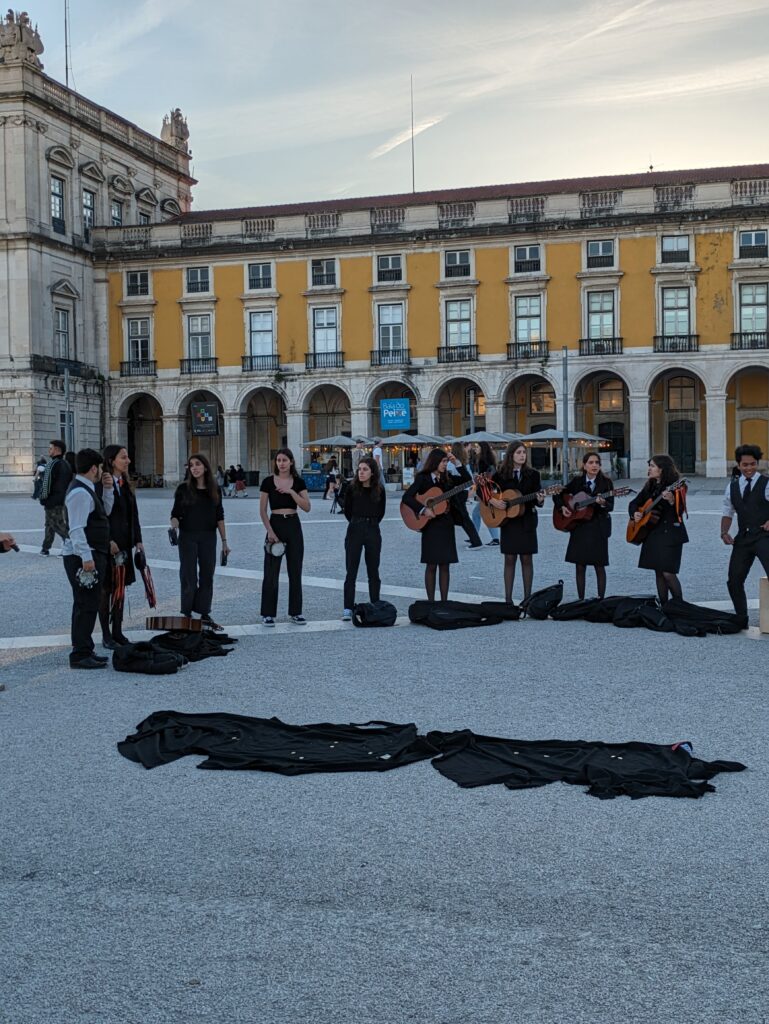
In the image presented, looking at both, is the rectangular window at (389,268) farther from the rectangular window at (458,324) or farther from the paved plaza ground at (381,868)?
the paved plaza ground at (381,868)

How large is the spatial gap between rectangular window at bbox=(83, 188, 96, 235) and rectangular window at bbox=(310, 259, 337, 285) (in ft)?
33.9

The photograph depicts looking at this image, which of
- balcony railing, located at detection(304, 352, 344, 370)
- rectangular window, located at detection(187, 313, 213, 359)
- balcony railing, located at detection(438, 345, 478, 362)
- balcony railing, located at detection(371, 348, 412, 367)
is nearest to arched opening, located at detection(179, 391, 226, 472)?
rectangular window, located at detection(187, 313, 213, 359)

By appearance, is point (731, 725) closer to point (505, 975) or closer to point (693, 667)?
point (693, 667)

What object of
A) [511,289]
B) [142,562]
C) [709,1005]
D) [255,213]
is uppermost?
[255,213]

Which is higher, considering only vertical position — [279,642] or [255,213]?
[255,213]

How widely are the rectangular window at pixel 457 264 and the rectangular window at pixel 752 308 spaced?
11.0m

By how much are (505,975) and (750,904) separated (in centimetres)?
101

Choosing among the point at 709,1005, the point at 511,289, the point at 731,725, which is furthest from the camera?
the point at 511,289

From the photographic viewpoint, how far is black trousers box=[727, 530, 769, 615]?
31.6 feet

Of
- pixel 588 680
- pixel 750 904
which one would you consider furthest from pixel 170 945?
pixel 588 680

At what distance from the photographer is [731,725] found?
628 cm

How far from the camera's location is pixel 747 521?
31.8 ft

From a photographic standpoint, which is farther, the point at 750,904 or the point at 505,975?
the point at 750,904

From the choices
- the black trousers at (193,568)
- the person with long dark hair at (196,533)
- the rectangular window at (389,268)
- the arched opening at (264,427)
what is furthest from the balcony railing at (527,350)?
the black trousers at (193,568)
